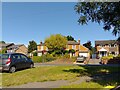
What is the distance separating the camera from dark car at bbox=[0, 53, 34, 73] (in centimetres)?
1934

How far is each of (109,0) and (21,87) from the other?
20.3ft

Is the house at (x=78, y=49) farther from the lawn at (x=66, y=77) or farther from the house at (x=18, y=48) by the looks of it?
the lawn at (x=66, y=77)

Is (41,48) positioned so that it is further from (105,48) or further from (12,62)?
(12,62)

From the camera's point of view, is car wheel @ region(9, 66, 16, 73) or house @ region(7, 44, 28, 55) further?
house @ region(7, 44, 28, 55)

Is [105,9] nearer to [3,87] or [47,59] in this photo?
[3,87]

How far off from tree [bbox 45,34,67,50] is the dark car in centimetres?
5213

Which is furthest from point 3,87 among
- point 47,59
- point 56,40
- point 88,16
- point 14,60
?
point 56,40

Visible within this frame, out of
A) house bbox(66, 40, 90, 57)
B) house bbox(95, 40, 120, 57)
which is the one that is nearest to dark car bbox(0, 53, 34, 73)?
house bbox(95, 40, 120, 57)

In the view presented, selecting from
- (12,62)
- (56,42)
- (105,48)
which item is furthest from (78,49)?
(12,62)

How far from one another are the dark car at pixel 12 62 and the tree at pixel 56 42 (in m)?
52.1

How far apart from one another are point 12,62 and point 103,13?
872 centimetres

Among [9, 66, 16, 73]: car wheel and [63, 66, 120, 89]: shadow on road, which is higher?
[9, 66, 16, 73]: car wheel

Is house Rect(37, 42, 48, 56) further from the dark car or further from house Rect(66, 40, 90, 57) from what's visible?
the dark car

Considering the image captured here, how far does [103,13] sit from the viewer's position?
14.2 m
